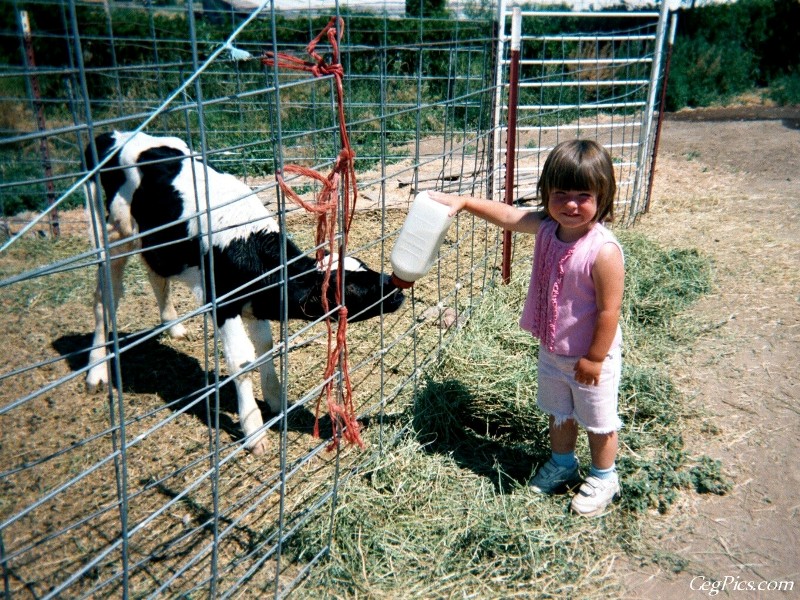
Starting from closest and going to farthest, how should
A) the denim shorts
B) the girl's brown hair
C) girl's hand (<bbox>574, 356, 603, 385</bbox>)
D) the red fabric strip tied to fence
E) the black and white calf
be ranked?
1. the red fabric strip tied to fence
2. the girl's brown hair
3. girl's hand (<bbox>574, 356, 603, 385</bbox>)
4. the denim shorts
5. the black and white calf

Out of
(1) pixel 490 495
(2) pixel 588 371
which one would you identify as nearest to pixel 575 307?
(2) pixel 588 371

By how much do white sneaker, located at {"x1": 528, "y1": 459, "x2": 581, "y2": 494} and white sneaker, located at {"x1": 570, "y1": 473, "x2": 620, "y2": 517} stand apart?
107 millimetres

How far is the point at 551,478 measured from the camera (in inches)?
130

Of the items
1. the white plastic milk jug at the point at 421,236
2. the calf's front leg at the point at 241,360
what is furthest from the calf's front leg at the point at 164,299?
the white plastic milk jug at the point at 421,236

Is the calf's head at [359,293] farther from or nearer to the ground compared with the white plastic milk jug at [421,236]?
nearer to the ground

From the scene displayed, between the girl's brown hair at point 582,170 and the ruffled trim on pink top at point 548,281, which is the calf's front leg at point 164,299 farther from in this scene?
the girl's brown hair at point 582,170

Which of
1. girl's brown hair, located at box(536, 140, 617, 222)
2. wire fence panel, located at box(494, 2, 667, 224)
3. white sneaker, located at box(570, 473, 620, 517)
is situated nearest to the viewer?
girl's brown hair, located at box(536, 140, 617, 222)

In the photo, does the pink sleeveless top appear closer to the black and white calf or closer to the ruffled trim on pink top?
the ruffled trim on pink top

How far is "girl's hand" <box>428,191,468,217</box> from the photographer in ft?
10.0

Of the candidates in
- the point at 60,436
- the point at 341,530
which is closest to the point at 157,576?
the point at 341,530

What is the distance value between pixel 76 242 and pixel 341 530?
5.69 m

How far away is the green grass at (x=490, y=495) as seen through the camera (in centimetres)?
284

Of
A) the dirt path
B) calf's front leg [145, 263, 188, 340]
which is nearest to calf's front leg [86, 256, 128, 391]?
calf's front leg [145, 263, 188, 340]
